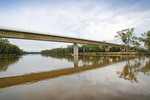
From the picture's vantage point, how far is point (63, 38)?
1344 inches

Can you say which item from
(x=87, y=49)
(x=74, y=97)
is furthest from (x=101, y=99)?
(x=87, y=49)

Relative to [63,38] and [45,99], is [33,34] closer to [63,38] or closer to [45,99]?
[63,38]

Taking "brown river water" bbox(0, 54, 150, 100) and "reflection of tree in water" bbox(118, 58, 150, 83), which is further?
"reflection of tree in water" bbox(118, 58, 150, 83)

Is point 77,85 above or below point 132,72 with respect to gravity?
above

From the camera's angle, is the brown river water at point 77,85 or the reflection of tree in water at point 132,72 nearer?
the brown river water at point 77,85

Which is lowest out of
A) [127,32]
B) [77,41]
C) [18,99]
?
[18,99]

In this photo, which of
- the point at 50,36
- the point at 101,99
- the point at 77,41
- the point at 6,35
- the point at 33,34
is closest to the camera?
the point at 101,99

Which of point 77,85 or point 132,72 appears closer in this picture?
point 77,85

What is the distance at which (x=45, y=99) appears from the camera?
3.02 m

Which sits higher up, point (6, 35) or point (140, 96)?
point (6, 35)

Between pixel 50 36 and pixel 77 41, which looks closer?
pixel 50 36

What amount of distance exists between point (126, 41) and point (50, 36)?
3986 cm

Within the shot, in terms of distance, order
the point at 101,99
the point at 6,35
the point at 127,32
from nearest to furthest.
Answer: the point at 101,99
the point at 6,35
the point at 127,32

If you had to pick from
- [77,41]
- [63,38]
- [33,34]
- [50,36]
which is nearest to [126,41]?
[77,41]
